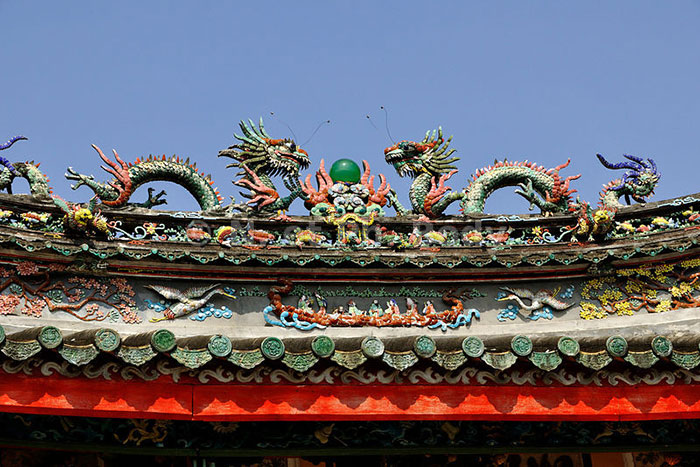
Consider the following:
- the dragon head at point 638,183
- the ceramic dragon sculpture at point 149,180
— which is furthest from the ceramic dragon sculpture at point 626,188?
the ceramic dragon sculpture at point 149,180

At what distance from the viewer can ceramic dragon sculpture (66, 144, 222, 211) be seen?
9.80m

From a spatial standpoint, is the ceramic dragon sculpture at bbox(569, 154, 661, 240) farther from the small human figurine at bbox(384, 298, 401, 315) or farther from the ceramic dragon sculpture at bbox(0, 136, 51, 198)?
the ceramic dragon sculpture at bbox(0, 136, 51, 198)

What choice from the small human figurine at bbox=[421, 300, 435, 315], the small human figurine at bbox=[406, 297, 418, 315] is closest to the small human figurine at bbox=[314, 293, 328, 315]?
the small human figurine at bbox=[406, 297, 418, 315]

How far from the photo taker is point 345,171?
1099 cm

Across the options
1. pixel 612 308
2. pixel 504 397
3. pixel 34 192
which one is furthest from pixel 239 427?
pixel 612 308

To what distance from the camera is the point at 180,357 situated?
17.7ft

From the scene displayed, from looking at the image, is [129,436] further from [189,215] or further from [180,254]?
[189,215]

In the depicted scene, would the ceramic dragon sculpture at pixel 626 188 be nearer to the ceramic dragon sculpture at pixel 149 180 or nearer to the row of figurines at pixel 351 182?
the row of figurines at pixel 351 182

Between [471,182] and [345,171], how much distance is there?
6.33 ft

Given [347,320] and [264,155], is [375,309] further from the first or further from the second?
[264,155]

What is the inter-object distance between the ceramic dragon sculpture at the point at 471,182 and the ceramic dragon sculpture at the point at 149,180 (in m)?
2.79

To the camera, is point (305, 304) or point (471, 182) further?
point (471, 182)

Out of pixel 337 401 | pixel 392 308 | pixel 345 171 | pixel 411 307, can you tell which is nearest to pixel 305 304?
pixel 392 308

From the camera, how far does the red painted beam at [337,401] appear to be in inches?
213
